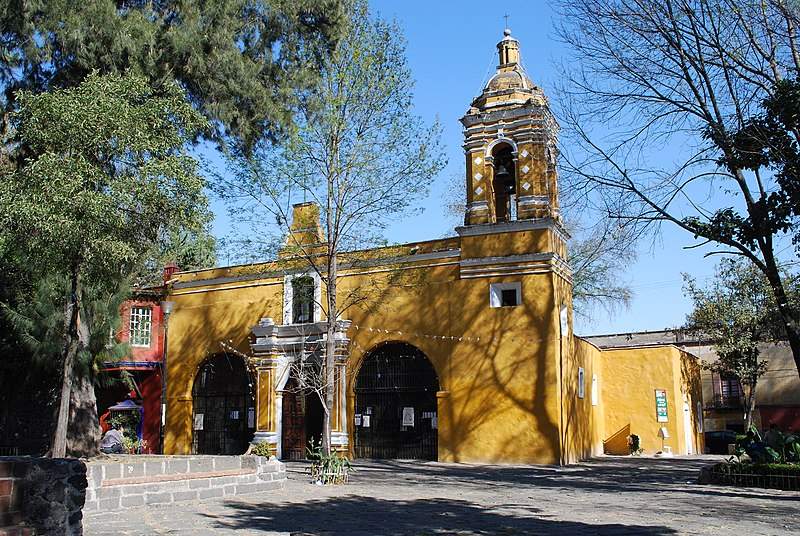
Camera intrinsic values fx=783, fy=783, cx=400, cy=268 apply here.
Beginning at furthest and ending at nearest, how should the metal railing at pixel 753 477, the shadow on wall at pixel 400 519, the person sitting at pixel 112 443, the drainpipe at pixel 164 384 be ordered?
1. the drainpipe at pixel 164 384
2. the person sitting at pixel 112 443
3. the metal railing at pixel 753 477
4. the shadow on wall at pixel 400 519

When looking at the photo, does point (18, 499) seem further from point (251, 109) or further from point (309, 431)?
point (309, 431)

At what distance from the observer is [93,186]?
45.8ft

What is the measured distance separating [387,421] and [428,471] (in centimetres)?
414

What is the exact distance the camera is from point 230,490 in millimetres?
13734

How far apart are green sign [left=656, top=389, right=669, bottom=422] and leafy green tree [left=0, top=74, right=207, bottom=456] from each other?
19.3 meters

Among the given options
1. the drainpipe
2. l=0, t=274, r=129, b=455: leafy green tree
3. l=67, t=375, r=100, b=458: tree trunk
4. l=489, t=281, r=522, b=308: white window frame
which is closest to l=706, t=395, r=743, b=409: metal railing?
l=489, t=281, r=522, b=308: white window frame

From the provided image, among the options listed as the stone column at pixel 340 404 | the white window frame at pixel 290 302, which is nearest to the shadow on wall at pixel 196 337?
the white window frame at pixel 290 302

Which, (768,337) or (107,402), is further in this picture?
(768,337)

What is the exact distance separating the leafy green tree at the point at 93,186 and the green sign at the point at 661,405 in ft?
63.4

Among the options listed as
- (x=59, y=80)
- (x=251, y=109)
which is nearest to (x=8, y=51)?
(x=59, y=80)

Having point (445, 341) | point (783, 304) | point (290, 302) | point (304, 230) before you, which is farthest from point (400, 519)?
point (290, 302)

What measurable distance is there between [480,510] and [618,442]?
18311mm

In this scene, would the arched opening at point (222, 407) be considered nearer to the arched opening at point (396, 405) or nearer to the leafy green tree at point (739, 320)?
the arched opening at point (396, 405)

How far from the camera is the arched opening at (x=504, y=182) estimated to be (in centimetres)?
2281
